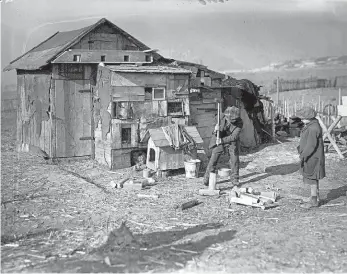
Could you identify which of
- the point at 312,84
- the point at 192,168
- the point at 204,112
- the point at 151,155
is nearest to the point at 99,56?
the point at 151,155

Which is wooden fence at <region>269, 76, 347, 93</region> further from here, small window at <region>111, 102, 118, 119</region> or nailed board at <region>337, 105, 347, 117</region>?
small window at <region>111, 102, 118, 119</region>

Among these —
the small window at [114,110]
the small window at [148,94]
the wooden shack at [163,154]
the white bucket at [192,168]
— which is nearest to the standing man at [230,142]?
the white bucket at [192,168]

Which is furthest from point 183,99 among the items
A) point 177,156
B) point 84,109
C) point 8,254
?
point 8,254

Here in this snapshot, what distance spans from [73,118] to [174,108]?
151 inches

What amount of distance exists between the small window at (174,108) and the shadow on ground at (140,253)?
778 cm

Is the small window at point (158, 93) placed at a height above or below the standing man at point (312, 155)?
above

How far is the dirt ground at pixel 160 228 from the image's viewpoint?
21.4ft

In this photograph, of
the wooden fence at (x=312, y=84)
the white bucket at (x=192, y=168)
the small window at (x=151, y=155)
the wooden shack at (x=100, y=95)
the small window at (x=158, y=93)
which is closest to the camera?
the white bucket at (x=192, y=168)

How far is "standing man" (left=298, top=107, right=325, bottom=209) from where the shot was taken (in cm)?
1005

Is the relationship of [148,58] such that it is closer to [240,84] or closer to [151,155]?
[151,155]

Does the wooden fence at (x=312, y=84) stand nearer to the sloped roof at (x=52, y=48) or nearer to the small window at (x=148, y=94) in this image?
the sloped roof at (x=52, y=48)

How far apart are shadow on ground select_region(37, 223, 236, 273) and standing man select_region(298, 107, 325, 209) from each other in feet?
10.2

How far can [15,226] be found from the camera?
330 inches

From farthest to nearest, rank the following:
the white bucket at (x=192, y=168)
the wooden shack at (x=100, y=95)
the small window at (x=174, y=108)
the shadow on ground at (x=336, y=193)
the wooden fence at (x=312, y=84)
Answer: the wooden fence at (x=312, y=84)
the small window at (x=174, y=108)
the wooden shack at (x=100, y=95)
the white bucket at (x=192, y=168)
the shadow on ground at (x=336, y=193)
